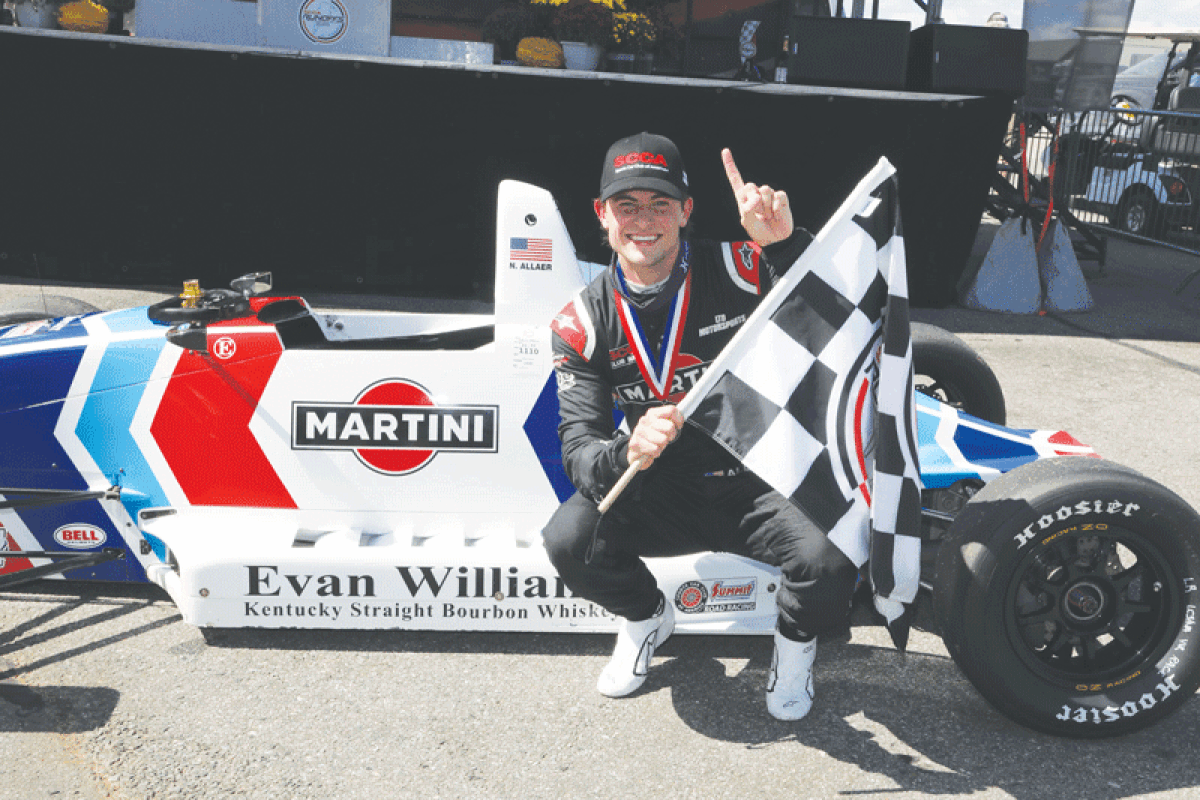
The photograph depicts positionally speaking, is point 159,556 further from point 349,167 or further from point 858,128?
point 858,128

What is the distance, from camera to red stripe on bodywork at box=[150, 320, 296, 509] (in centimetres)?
327

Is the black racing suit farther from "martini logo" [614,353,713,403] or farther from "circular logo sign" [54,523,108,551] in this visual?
"circular logo sign" [54,523,108,551]

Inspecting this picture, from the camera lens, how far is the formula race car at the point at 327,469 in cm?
314

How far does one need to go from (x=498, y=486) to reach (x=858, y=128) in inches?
216

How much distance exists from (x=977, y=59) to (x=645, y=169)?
6049mm

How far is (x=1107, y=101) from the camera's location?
990 cm

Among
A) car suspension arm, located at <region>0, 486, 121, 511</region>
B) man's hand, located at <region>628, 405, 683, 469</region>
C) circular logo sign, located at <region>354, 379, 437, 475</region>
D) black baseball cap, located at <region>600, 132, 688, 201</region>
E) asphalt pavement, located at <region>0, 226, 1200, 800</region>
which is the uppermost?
black baseball cap, located at <region>600, 132, 688, 201</region>

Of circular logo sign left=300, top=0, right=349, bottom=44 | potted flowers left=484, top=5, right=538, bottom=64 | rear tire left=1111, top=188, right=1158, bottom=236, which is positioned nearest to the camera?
circular logo sign left=300, top=0, right=349, bottom=44

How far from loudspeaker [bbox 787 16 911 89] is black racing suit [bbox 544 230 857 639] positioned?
5294mm

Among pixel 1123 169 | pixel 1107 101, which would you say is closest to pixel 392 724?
pixel 1107 101

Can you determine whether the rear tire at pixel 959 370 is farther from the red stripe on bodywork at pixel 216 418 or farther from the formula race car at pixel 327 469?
the red stripe on bodywork at pixel 216 418

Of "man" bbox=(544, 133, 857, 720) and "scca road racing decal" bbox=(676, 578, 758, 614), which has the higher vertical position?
"man" bbox=(544, 133, 857, 720)

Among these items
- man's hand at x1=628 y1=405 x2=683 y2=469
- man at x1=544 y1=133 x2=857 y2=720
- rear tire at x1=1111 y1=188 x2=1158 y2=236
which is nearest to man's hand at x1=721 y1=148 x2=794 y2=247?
man at x1=544 y1=133 x2=857 y2=720

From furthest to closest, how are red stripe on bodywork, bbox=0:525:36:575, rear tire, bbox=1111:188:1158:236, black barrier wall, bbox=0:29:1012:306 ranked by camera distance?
rear tire, bbox=1111:188:1158:236 < black barrier wall, bbox=0:29:1012:306 < red stripe on bodywork, bbox=0:525:36:575
